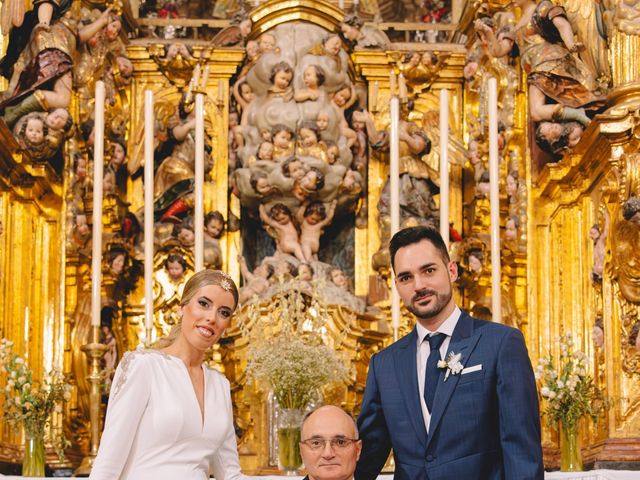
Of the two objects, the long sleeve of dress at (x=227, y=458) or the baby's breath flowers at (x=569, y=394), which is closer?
the long sleeve of dress at (x=227, y=458)

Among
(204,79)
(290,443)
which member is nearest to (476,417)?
(290,443)

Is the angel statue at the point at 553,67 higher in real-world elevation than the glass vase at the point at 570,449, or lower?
higher

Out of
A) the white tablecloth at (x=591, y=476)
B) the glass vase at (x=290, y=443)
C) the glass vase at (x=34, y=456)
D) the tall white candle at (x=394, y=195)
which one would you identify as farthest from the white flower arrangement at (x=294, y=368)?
the glass vase at (x=34, y=456)

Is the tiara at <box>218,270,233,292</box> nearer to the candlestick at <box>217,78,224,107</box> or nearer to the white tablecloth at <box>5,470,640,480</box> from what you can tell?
the white tablecloth at <box>5,470,640,480</box>

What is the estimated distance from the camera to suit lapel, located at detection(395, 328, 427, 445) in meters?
3.83

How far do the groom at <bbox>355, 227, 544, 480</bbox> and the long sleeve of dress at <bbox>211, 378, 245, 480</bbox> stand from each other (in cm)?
57

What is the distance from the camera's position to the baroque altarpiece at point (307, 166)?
8.25m

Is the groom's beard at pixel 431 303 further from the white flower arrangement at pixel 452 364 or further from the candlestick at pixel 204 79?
the candlestick at pixel 204 79

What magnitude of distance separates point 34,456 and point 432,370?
11.8ft

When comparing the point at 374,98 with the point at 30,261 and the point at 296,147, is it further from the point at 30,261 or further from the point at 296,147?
the point at 30,261

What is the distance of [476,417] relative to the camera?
374cm

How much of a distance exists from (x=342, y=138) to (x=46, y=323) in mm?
2524

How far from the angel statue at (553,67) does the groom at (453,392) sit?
4.74 metres

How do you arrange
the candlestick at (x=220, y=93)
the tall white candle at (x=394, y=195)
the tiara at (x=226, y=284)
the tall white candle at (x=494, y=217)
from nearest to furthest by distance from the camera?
the tiara at (x=226, y=284) → the tall white candle at (x=494, y=217) → the tall white candle at (x=394, y=195) → the candlestick at (x=220, y=93)
